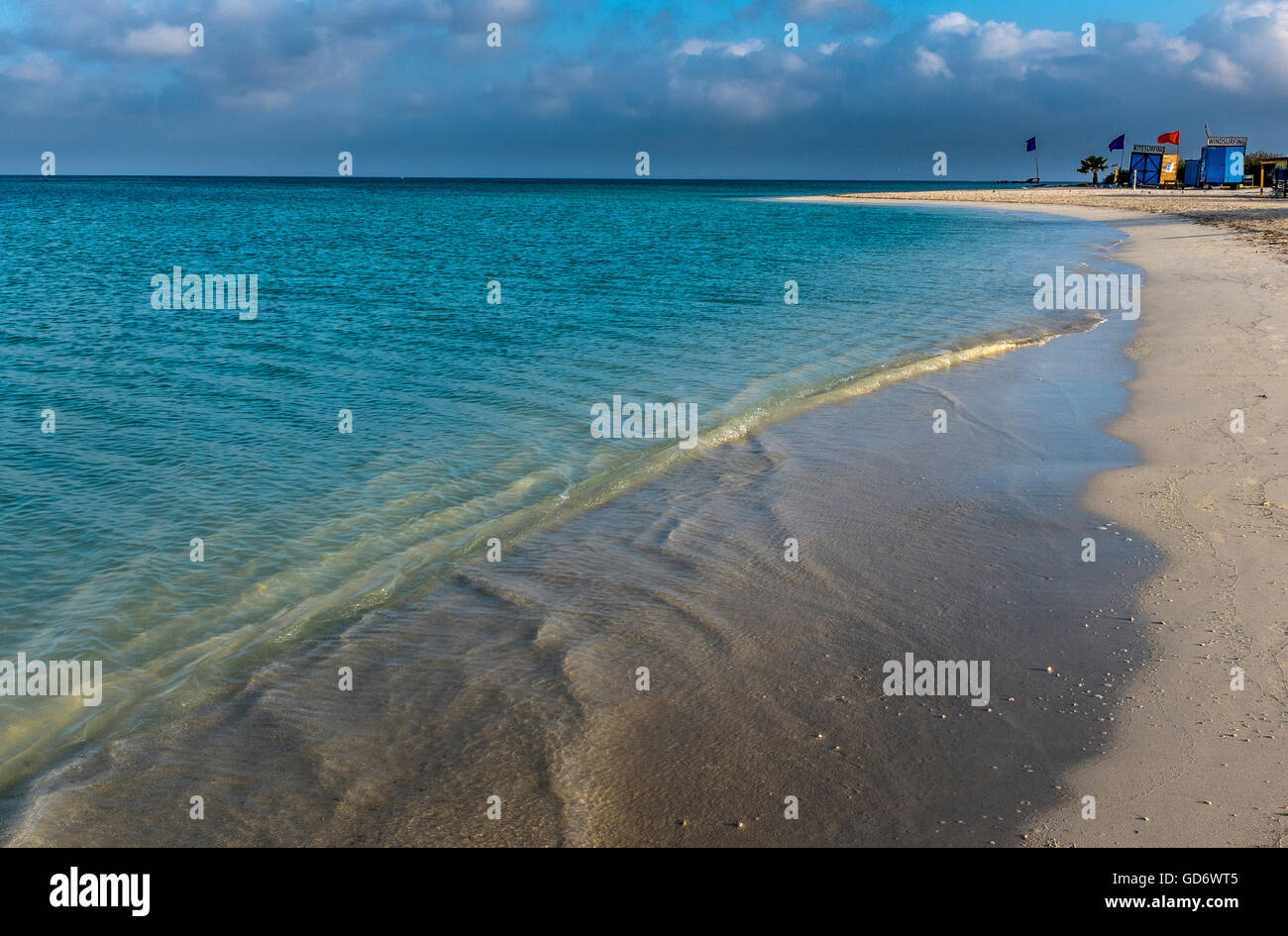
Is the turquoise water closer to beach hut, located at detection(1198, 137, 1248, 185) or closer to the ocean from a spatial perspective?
the ocean

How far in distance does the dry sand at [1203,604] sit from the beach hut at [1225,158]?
73.7 meters

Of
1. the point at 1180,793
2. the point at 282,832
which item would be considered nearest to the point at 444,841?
the point at 282,832

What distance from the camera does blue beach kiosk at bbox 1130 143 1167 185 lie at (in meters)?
86.9

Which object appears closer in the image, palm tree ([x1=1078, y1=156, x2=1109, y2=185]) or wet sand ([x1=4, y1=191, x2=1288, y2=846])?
wet sand ([x1=4, y1=191, x2=1288, y2=846])

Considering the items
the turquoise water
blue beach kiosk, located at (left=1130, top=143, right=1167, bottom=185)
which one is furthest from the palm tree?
the turquoise water

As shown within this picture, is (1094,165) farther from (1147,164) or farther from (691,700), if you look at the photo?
(691,700)

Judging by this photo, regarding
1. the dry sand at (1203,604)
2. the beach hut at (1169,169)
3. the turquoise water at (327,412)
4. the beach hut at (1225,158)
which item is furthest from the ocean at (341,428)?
the beach hut at (1169,169)

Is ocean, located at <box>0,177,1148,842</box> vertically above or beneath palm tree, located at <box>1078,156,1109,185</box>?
beneath

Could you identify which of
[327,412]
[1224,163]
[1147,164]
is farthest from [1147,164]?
[327,412]

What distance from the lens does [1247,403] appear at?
36.2ft

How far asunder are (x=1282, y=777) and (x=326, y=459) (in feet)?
28.6

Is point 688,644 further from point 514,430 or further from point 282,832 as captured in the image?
point 514,430

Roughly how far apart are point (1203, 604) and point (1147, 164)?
99.2 metres

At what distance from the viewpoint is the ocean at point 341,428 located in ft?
20.2
